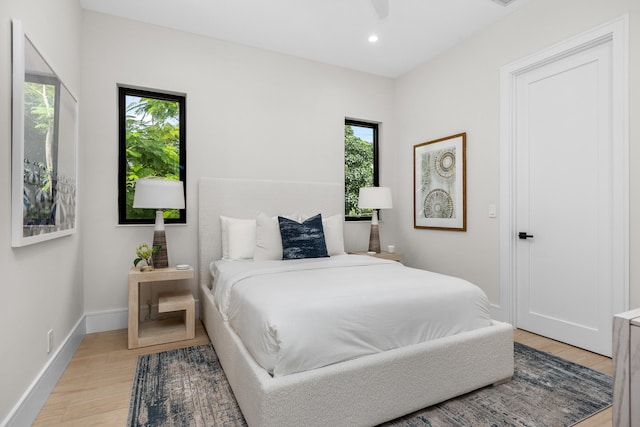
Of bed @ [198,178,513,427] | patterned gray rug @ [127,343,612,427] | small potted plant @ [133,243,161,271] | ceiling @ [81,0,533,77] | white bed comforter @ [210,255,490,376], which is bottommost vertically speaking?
patterned gray rug @ [127,343,612,427]

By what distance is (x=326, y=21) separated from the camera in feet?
10.2

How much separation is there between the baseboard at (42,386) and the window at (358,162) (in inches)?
114

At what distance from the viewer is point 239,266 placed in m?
2.60

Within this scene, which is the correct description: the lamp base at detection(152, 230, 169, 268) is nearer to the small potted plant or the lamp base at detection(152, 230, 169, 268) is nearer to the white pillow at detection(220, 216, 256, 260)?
the small potted plant

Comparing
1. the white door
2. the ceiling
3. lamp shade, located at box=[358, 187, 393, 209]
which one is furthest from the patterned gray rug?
the ceiling

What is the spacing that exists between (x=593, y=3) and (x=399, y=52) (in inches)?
66.6

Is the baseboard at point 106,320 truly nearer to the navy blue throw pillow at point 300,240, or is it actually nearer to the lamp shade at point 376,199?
the navy blue throw pillow at point 300,240

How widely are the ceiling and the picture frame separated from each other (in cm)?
122

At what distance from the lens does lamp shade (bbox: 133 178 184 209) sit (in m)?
2.66

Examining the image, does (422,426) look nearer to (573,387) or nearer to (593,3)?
(573,387)

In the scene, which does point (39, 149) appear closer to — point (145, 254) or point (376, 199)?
point (145, 254)

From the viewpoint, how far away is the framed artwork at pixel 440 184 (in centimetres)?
348

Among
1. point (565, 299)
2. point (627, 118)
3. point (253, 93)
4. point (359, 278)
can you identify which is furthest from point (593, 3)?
point (253, 93)

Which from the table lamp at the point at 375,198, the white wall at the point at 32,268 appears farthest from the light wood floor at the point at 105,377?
the table lamp at the point at 375,198
